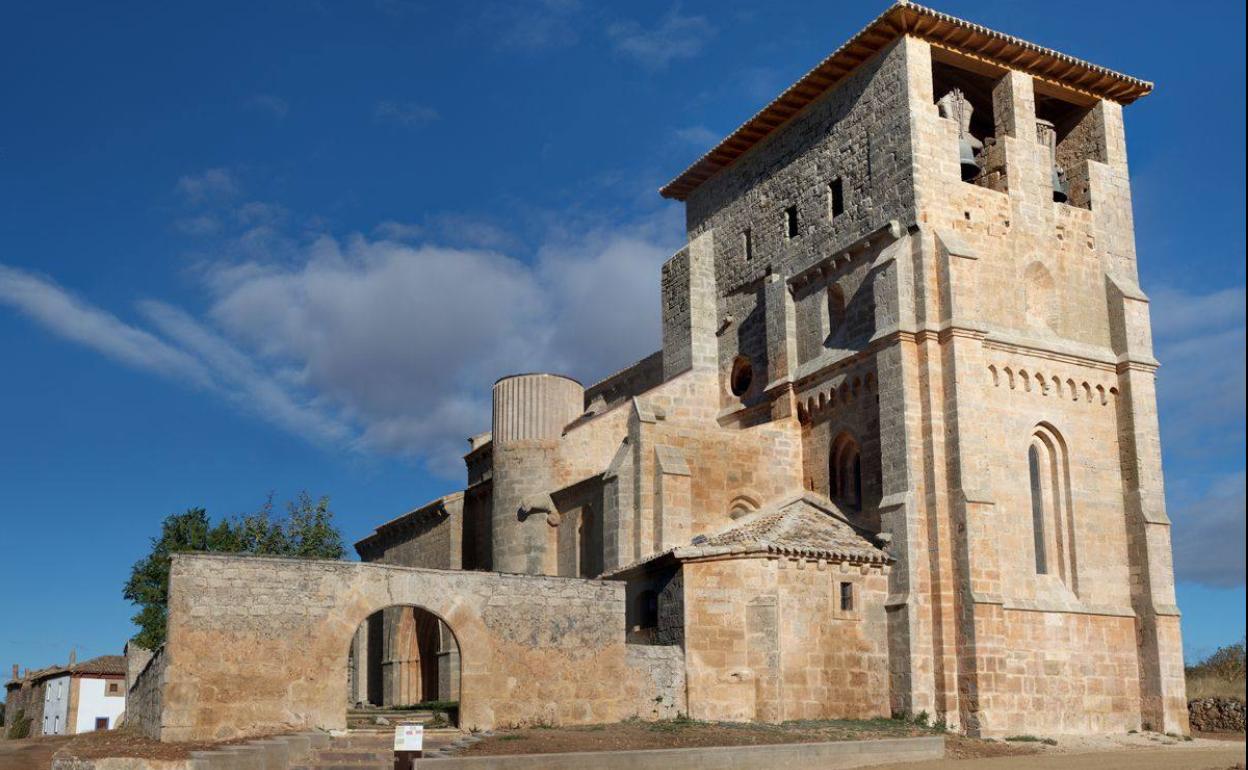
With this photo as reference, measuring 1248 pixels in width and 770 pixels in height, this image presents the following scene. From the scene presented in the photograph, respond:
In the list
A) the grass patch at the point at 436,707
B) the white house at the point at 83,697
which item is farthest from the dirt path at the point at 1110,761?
the white house at the point at 83,697

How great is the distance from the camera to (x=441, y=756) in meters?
15.3

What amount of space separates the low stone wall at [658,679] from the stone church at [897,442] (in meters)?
0.17

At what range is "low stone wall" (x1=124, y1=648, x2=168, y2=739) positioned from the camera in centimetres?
1823

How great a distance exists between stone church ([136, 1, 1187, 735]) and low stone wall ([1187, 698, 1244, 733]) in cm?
344

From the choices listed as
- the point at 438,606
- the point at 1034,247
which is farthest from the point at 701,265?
the point at 438,606

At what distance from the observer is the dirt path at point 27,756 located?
65.5ft

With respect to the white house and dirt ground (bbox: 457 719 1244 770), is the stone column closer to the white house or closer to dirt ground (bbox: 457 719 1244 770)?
dirt ground (bbox: 457 719 1244 770)

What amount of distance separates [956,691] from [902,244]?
9.16 meters

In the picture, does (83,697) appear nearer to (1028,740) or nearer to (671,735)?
Result: (671,735)

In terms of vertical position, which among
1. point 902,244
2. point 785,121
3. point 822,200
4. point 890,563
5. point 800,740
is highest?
point 785,121

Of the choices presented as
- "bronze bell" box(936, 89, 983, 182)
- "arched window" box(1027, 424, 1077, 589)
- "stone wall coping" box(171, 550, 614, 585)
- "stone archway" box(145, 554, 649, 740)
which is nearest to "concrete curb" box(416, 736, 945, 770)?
"stone archway" box(145, 554, 649, 740)

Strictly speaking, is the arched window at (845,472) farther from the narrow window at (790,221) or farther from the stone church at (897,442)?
the narrow window at (790,221)

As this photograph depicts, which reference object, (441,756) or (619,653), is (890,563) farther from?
(441,756)

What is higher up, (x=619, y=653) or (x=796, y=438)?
(x=796, y=438)
